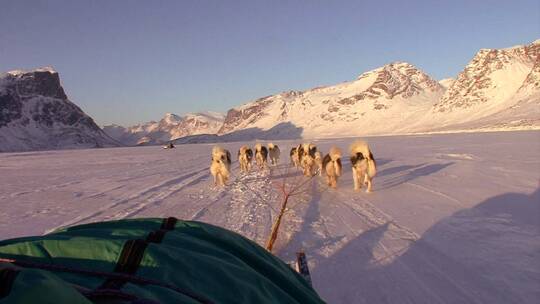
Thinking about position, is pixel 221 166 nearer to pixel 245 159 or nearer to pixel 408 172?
pixel 245 159

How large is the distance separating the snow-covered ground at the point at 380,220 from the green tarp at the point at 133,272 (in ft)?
7.62

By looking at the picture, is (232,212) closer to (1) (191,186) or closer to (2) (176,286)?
(1) (191,186)

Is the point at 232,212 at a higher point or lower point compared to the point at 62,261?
lower

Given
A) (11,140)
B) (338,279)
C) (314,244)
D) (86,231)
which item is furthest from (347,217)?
(11,140)

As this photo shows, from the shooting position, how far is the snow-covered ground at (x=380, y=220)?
14.1 feet

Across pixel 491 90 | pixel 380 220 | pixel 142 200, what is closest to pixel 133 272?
pixel 380 220

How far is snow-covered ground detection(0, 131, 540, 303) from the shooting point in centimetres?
431

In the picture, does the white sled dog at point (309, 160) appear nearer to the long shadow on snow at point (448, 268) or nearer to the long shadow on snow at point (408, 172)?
the long shadow on snow at point (408, 172)

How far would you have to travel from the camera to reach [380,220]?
23.6ft

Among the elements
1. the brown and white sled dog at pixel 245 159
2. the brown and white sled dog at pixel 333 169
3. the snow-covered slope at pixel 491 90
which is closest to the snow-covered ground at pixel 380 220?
the brown and white sled dog at pixel 333 169

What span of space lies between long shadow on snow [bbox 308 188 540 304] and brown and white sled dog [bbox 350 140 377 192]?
385 cm

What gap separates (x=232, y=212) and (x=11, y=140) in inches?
7820

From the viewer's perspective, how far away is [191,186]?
1284cm

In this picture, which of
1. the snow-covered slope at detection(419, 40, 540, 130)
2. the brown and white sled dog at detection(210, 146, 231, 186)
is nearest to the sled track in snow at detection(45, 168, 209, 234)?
the brown and white sled dog at detection(210, 146, 231, 186)
